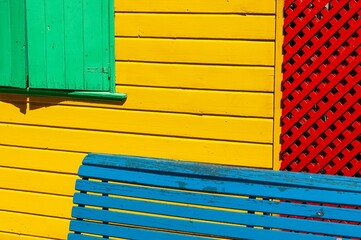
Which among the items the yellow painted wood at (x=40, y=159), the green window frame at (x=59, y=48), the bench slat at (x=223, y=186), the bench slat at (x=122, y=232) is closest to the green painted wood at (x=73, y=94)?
the green window frame at (x=59, y=48)

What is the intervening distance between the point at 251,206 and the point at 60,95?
1961 millimetres

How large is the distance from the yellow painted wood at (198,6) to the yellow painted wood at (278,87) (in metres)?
0.07

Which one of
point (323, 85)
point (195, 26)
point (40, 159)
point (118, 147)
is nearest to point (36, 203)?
point (40, 159)

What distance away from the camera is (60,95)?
499 centimetres

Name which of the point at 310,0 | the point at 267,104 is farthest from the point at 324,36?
the point at 267,104

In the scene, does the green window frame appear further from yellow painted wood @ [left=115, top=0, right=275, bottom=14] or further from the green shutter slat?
yellow painted wood @ [left=115, top=0, right=275, bottom=14]

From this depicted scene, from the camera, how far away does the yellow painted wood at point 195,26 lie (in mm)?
4488

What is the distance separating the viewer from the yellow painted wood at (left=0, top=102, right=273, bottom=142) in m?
4.61

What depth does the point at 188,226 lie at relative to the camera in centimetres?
375

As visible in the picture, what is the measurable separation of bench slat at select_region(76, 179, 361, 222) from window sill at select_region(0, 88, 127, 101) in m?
1.02

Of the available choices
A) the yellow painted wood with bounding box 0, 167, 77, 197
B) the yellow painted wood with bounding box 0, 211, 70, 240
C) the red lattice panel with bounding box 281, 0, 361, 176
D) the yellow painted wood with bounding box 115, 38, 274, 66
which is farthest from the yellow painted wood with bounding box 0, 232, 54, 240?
the red lattice panel with bounding box 281, 0, 361, 176

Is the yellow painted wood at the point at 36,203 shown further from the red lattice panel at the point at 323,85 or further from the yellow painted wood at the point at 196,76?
the red lattice panel at the point at 323,85

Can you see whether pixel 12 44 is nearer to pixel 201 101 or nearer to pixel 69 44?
pixel 69 44

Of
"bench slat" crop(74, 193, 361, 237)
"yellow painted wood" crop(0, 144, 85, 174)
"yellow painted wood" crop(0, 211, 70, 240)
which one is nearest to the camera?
"bench slat" crop(74, 193, 361, 237)
